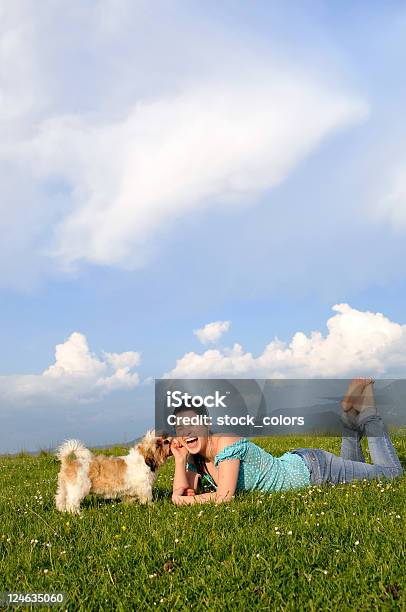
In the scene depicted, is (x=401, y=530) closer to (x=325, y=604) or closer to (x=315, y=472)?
(x=325, y=604)

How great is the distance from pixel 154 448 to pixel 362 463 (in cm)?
380

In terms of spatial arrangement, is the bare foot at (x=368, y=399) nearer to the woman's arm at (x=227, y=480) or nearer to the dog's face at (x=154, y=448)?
the woman's arm at (x=227, y=480)

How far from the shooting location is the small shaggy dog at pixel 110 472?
966 centimetres

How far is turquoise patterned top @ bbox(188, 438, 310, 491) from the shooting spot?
902 centimetres

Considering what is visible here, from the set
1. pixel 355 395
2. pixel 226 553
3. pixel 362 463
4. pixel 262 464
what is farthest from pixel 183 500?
pixel 355 395

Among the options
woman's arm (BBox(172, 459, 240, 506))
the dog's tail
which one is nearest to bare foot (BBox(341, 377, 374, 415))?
woman's arm (BBox(172, 459, 240, 506))

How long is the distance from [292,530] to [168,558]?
1597 millimetres

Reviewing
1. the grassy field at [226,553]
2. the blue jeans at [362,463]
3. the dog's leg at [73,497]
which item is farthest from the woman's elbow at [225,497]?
the dog's leg at [73,497]

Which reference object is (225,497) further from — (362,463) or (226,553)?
(362,463)

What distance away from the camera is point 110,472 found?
32.4 ft

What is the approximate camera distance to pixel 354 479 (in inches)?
390

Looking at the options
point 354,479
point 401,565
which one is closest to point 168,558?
point 401,565

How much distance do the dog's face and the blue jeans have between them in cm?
227

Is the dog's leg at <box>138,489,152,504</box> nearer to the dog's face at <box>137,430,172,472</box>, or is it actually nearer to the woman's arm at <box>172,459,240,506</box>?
the dog's face at <box>137,430,172,472</box>
